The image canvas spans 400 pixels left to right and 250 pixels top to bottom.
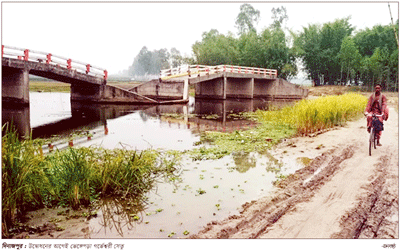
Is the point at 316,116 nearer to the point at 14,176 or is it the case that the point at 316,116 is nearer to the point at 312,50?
the point at 14,176

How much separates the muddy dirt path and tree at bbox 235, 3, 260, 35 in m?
54.0

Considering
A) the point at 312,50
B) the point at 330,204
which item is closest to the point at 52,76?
the point at 330,204

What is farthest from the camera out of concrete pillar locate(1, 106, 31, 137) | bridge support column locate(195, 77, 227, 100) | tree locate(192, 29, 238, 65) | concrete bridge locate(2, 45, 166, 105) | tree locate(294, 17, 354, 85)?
tree locate(192, 29, 238, 65)

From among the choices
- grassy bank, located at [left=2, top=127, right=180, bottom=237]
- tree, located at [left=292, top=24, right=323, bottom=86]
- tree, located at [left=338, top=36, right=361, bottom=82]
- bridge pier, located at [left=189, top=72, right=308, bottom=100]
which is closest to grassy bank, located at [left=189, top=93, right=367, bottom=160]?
grassy bank, located at [left=2, top=127, right=180, bottom=237]

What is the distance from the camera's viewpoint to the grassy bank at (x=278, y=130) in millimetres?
8547

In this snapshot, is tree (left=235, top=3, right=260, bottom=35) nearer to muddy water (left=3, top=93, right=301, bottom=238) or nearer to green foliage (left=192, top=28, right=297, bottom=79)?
green foliage (left=192, top=28, right=297, bottom=79)

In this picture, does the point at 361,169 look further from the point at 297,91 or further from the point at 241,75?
the point at 297,91

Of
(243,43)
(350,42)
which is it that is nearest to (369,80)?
(350,42)

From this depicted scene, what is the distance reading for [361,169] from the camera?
6219 mm

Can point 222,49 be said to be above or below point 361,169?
above

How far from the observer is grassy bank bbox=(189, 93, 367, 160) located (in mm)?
8547

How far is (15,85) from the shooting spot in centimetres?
1808

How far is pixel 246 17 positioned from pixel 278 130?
50.9 m

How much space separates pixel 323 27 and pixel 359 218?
43.0 meters
